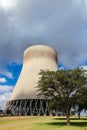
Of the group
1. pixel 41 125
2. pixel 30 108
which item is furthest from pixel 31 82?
pixel 41 125

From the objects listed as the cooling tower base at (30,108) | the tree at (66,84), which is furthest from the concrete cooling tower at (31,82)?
the tree at (66,84)

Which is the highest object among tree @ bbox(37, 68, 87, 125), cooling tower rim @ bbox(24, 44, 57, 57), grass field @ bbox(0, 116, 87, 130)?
cooling tower rim @ bbox(24, 44, 57, 57)

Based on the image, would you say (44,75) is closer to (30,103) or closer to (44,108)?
(30,103)

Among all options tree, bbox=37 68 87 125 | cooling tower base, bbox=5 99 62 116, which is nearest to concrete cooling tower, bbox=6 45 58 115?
cooling tower base, bbox=5 99 62 116

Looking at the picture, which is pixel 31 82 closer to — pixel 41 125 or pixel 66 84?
pixel 66 84

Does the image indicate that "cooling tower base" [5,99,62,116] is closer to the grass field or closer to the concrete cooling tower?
the concrete cooling tower

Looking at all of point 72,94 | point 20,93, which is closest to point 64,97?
point 72,94

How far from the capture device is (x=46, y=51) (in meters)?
78.1

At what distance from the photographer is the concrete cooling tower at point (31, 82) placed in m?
70.5

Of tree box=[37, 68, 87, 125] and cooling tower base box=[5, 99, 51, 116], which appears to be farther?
cooling tower base box=[5, 99, 51, 116]

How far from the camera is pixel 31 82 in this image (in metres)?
71.2

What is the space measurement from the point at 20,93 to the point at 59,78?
121 feet

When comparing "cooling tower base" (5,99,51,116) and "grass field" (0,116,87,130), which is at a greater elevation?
"cooling tower base" (5,99,51,116)

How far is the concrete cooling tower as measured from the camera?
70525 mm
